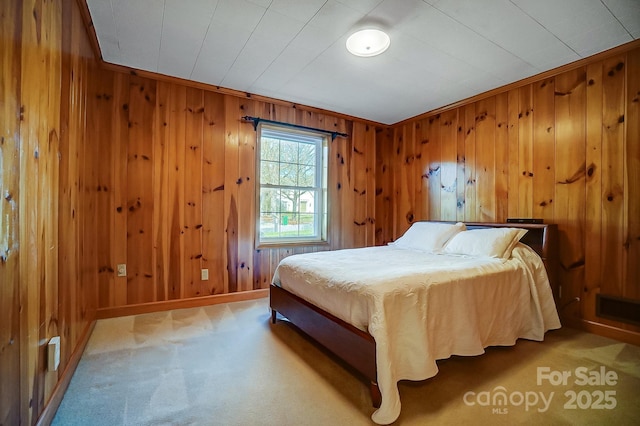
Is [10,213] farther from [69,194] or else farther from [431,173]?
[431,173]

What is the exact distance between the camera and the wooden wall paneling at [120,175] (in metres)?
2.71

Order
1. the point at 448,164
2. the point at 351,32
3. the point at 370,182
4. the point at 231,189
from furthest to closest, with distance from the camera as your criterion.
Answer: the point at 370,182
the point at 448,164
the point at 231,189
the point at 351,32

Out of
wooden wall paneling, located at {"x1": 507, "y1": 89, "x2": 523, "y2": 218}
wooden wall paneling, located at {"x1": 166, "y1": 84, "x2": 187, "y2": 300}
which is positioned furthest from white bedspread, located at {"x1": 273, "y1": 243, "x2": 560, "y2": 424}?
wooden wall paneling, located at {"x1": 166, "y1": 84, "x2": 187, "y2": 300}

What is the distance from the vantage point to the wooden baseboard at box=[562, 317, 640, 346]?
2.23 m

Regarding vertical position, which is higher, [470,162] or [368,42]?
[368,42]

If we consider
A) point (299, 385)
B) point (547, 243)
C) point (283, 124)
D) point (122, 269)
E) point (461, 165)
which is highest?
point (283, 124)

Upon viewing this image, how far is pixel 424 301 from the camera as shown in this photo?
165cm

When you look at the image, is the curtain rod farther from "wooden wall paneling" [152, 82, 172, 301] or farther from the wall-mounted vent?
the wall-mounted vent

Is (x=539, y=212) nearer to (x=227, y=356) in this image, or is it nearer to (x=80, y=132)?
(x=227, y=356)

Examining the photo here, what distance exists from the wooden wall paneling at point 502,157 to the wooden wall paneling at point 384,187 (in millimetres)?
1555

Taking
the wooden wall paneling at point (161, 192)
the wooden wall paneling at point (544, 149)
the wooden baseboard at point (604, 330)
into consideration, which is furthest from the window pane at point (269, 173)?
the wooden baseboard at point (604, 330)

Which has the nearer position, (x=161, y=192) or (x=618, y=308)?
(x=618, y=308)

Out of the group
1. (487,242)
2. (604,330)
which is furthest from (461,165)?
(604,330)

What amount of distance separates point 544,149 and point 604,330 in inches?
67.1
